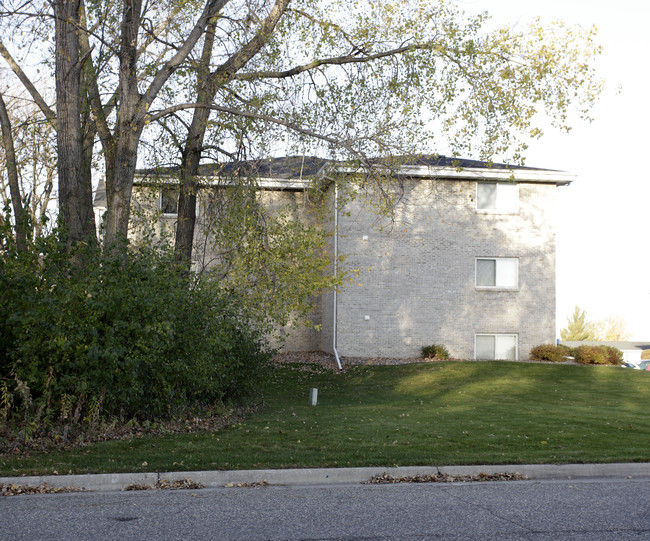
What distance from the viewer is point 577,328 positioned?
7581cm

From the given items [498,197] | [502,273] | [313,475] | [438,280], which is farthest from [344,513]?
[498,197]

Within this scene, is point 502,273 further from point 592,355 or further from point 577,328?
point 577,328

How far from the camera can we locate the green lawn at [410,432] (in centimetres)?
877

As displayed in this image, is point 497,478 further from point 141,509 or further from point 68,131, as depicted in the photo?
point 68,131

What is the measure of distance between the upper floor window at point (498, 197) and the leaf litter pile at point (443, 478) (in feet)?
60.3

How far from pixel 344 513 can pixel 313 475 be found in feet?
6.09

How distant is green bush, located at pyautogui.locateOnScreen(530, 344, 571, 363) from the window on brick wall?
2467mm

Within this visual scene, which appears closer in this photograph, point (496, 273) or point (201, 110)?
point (201, 110)

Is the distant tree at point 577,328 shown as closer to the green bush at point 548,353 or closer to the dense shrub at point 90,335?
the green bush at point 548,353

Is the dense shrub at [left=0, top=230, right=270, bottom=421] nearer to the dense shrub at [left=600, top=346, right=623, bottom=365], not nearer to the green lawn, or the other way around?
the green lawn

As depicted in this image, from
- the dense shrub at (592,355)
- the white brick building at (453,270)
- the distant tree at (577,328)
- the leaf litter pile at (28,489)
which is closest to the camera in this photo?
the leaf litter pile at (28,489)

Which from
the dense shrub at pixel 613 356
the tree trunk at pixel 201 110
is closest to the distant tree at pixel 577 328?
the dense shrub at pixel 613 356

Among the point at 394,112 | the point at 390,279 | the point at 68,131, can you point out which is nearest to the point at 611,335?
the point at 390,279

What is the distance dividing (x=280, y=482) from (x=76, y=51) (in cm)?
960
